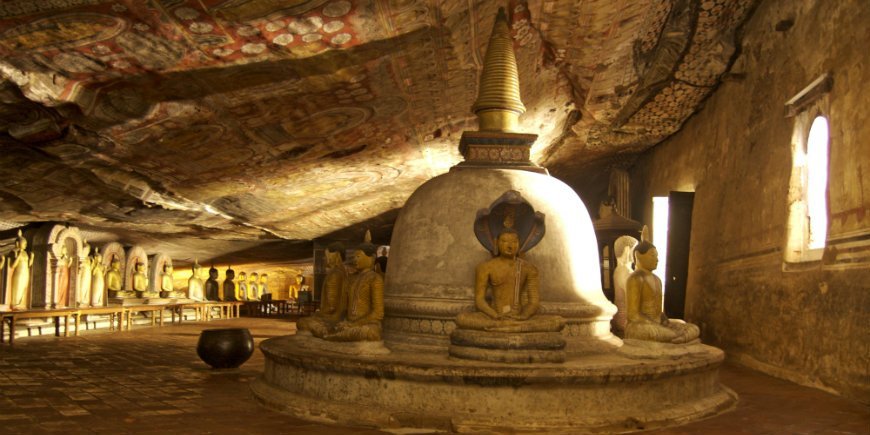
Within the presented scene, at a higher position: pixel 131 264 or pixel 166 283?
pixel 131 264

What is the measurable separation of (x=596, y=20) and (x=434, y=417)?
18.6 ft

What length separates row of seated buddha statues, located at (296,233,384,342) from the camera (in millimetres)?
5966

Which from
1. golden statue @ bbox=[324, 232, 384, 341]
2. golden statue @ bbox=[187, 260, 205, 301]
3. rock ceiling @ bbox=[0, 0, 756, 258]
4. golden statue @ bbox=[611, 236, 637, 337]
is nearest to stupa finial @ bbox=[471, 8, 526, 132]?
rock ceiling @ bbox=[0, 0, 756, 258]

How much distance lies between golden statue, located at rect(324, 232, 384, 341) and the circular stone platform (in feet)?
0.92

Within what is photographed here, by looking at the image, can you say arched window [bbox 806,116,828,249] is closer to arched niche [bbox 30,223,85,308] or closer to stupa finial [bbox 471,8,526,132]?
stupa finial [bbox 471,8,526,132]

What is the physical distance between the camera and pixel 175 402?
5848 millimetres

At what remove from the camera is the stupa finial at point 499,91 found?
748 cm

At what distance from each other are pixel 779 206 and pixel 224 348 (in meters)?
6.44

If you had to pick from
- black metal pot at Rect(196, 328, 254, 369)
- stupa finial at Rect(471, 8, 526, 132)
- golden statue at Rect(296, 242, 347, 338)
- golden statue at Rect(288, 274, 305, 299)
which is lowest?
golden statue at Rect(288, 274, 305, 299)

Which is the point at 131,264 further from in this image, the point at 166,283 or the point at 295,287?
the point at 295,287

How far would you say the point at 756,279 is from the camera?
884 centimetres

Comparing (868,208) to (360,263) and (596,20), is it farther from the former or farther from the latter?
(360,263)

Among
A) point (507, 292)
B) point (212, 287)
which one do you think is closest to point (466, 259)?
point (507, 292)

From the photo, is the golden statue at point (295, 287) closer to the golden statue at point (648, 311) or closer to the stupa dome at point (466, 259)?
the stupa dome at point (466, 259)
